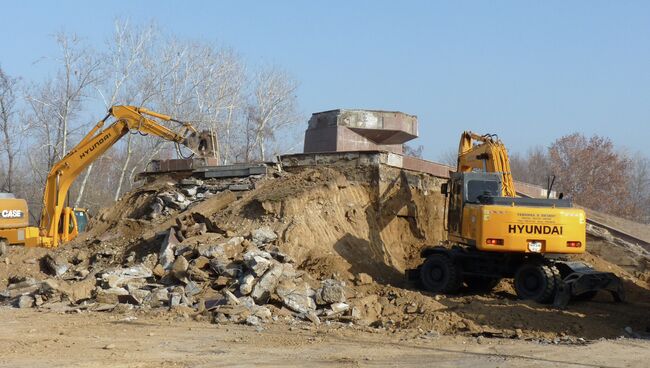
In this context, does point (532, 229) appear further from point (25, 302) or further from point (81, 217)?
point (81, 217)

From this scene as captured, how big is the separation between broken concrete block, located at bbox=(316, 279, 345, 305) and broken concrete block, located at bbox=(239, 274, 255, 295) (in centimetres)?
113

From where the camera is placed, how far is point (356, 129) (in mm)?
20812

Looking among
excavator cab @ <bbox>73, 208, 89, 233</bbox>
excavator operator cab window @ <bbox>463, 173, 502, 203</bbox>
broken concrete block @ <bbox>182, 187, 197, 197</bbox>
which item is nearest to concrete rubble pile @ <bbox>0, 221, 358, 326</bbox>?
broken concrete block @ <bbox>182, 187, 197, 197</bbox>

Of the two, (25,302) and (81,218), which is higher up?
(81,218)

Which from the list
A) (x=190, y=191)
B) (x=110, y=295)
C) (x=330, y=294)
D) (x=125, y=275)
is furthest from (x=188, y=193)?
(x=330, y=294)

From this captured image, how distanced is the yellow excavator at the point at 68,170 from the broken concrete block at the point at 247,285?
6.53 m

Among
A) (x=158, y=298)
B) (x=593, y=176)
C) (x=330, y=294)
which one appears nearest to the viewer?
(x=330, y=294)

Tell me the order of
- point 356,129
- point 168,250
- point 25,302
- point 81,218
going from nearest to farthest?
point 25,302
point 168,250
point 356,129
point 81,218

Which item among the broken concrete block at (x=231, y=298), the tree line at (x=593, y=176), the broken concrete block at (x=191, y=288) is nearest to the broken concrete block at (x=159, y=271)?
the broken concrete block at (x=191, y=288)

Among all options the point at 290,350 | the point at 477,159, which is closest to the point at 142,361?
the point at 290,350

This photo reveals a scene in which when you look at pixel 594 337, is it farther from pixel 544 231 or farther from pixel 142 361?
pixel 142 361

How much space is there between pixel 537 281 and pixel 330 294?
4.11 metres

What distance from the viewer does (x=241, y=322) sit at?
11.3 metres

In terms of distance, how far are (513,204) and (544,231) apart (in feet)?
2.45
